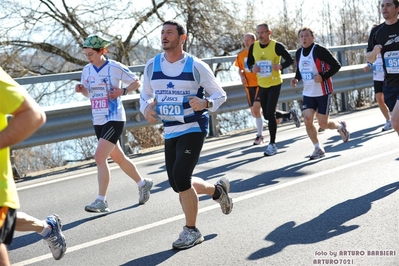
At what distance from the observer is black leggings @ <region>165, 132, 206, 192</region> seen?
5.80 metres

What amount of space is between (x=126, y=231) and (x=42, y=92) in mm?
8154

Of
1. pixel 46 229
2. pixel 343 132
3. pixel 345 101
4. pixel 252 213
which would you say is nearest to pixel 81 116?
pixel 343 132

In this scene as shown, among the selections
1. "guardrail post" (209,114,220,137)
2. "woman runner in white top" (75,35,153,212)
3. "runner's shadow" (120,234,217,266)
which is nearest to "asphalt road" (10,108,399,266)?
"runner's shadow" (120,234,217,266)

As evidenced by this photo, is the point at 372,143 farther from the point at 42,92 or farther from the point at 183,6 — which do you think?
the point at 183,6

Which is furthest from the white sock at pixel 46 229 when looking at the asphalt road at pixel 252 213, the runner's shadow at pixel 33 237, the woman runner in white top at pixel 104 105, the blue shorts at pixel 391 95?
the blue shorts at pixel 391 95

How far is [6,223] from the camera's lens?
11.8ft

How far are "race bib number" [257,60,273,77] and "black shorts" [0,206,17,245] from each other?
25.8 feet

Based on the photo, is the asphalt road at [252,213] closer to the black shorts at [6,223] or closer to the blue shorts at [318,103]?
the blue shorts at [318,103]

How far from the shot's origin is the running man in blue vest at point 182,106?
581 centimetres

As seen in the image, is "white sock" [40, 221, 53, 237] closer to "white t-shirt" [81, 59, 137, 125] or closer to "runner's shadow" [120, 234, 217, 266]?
"runner's shadow" [120, 234, 217, 266]

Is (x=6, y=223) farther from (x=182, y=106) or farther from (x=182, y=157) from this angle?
(x=182, y=106)

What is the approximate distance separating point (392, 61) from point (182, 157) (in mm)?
3208

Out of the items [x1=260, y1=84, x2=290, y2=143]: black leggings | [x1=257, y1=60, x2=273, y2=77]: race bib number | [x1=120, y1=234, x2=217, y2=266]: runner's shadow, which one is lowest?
[x1=120, y1=234, x2=217, y2=266]: runner's shadow

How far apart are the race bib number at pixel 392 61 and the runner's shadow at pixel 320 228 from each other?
1.56 meters
